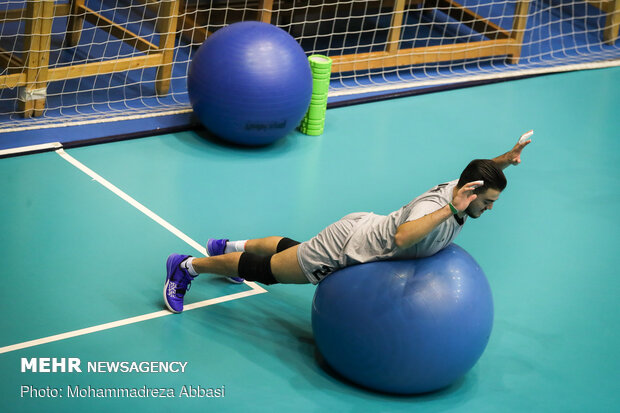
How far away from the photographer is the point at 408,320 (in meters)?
3.41

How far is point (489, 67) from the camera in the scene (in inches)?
325

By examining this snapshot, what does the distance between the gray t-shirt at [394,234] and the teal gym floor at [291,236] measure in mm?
631

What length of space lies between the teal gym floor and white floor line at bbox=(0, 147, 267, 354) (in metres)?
0.01

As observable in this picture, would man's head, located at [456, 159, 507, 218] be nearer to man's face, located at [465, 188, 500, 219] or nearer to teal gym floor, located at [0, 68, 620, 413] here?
man's face, located at [465, 188, 500, 219]

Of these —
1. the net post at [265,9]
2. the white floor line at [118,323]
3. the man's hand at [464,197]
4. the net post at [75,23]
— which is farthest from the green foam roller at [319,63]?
the man's hand at [464,197]

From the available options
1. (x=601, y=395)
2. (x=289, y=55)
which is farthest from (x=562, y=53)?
(x=601, y=395)

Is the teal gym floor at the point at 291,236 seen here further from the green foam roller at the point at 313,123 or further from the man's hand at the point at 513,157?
the man's hand at the point at 513,157

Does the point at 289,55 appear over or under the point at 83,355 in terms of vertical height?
over

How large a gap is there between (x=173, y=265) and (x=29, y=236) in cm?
103

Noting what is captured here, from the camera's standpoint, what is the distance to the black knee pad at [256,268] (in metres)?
3.93

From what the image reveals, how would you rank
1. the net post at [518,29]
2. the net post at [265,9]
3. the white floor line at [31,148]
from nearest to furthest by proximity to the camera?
1. the white floor line at [31,148]
2. the net post at [265,9]
3. the net post at [518,29]

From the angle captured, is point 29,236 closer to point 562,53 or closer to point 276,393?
point 276,393

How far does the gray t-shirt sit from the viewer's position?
3463 mm

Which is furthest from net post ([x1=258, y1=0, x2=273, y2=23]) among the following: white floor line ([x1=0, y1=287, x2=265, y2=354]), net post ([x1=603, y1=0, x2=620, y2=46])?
net post ([x1=603, y1=0, x2=620, y2=46])
